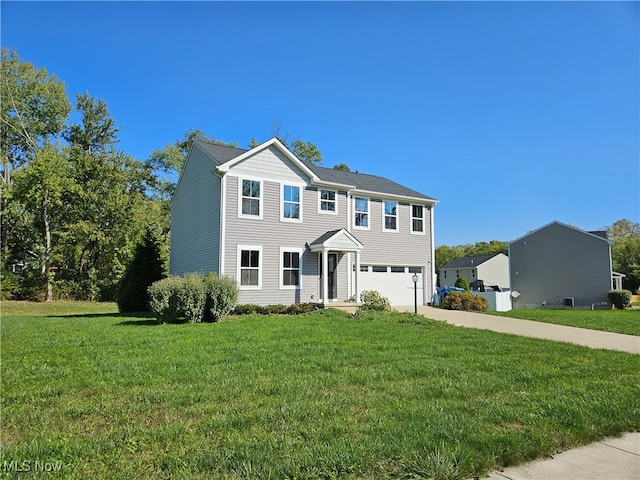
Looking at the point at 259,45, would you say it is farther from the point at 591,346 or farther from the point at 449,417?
the point at 591,346

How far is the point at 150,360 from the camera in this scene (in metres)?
6.26

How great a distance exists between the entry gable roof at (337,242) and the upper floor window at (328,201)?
126 cm

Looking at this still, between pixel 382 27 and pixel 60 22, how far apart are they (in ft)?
24.5

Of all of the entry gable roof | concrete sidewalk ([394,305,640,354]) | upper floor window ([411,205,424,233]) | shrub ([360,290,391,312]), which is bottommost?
concrete sidewalk ([394,305,640,354])

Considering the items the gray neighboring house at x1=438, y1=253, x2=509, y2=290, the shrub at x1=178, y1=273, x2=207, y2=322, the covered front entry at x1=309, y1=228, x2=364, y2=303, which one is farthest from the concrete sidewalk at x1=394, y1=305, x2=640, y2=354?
the gray neighboring house at x1=438, y1=253, x2=509, y2=290

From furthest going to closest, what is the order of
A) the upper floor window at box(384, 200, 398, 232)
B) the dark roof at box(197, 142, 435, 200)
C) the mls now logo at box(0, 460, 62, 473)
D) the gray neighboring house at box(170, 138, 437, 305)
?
the upper floor window at box(384, 200, 398, 232) < the dark roof at box(197, 142, 435, 200) < the gray neighboring house at box(170, 138, 437, 305) < the mls now logo at box(0, 460, 62, 473)

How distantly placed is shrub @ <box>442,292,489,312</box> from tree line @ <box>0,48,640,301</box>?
14815 mm

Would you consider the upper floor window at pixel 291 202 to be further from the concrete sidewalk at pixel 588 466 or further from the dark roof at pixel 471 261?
the dark roof at pixel 471 261

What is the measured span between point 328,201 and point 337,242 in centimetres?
237

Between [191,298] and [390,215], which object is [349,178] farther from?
[191,298]

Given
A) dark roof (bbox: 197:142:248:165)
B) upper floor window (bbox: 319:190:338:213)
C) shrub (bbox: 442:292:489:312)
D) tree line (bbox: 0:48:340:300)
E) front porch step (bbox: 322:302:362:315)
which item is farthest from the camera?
tree line (bbox: 0:48:340:300)

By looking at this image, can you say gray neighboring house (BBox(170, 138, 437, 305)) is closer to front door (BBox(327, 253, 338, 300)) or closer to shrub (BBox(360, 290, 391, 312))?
front door (BBox(327, 253, 338, 300))

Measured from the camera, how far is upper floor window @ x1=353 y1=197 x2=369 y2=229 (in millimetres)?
19797

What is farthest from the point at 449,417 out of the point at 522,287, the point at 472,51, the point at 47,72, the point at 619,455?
the point at 47,72
